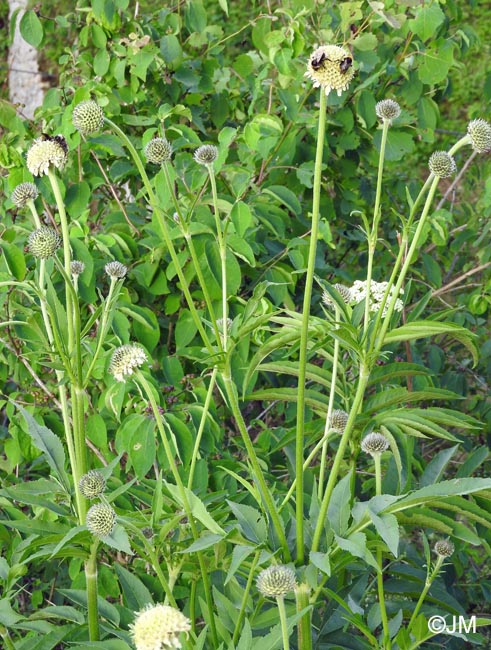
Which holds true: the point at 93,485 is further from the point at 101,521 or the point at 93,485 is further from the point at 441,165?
the point at 441,165

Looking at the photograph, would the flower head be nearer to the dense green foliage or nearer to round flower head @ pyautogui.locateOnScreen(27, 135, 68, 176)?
the dense green foliage

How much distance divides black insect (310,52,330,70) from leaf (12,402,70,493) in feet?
2.45

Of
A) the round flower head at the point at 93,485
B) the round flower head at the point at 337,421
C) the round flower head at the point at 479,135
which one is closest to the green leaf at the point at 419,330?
the round flower head at the point at 337,421

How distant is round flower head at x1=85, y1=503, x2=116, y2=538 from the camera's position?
1.41 meters

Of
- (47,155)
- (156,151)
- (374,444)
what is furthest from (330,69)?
(374,444)

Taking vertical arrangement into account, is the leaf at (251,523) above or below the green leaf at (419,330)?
below

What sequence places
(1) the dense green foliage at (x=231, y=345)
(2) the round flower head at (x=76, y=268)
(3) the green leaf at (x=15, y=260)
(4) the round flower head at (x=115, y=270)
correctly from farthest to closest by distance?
(3) the green leaf at (x=15, y=260), (2) the round flower head at (x=76, y=268), (4) the round flower head at (x=115, y=270), (1) the dense green foliage at (x=231, y=345)

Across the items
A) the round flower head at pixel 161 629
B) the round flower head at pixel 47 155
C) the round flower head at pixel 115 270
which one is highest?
the round flower head at pixel 47 155

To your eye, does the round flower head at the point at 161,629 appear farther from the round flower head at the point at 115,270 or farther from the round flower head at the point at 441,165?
the round flower head at the point at 441,165

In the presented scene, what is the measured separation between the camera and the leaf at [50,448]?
1.62 metres

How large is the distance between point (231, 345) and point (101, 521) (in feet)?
1.10

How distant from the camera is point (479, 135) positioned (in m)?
1.62

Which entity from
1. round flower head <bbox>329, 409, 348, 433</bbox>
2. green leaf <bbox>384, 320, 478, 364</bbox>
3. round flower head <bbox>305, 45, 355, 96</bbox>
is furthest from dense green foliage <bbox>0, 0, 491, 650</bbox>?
round flower head <bbox>305, 45, 355, 96</bbox>

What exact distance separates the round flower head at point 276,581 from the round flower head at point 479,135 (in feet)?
2.59
